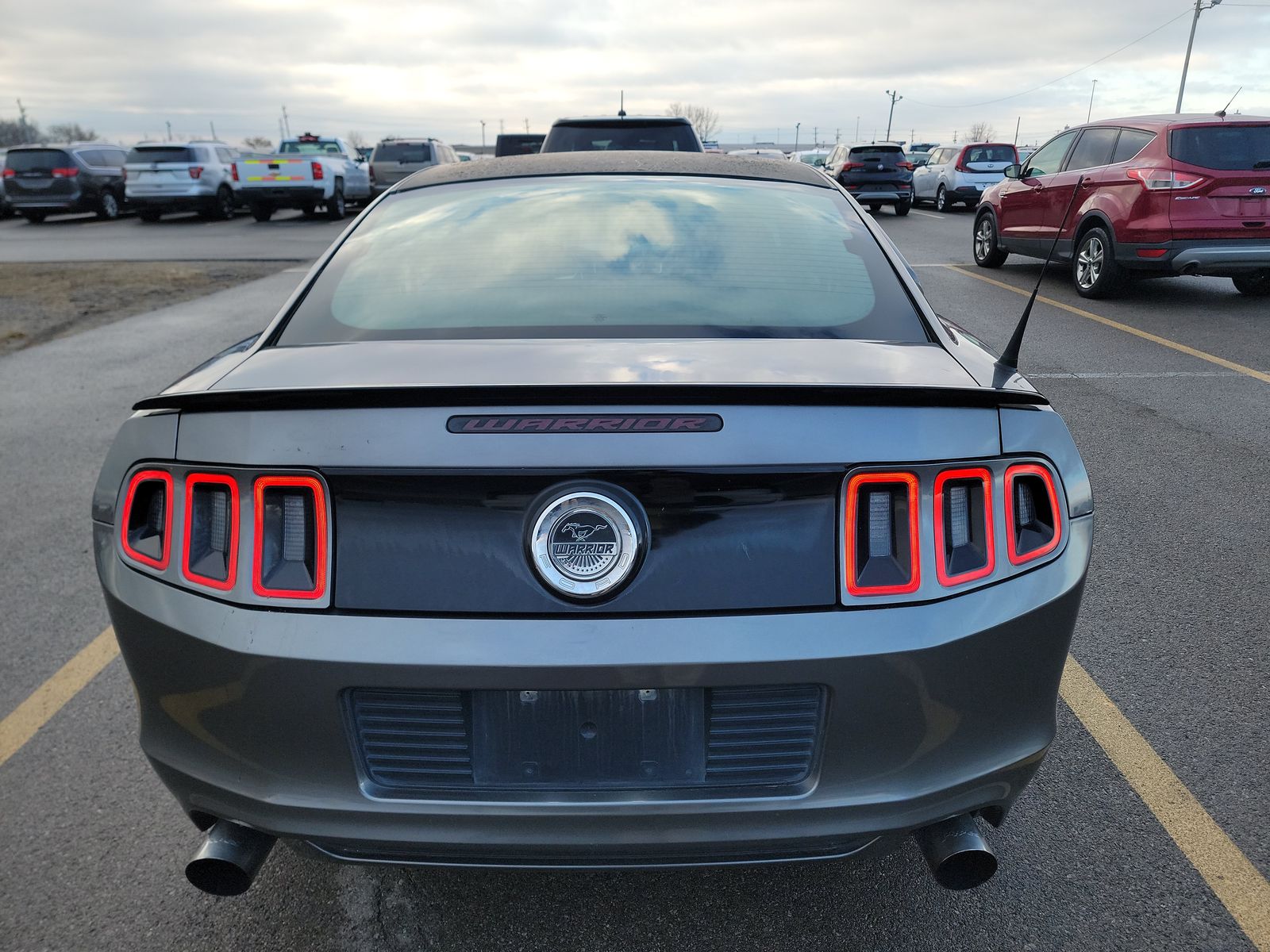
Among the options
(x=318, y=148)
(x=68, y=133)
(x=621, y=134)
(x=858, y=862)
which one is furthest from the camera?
(x=68, y=133)

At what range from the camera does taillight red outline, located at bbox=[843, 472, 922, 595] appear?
172 centimetres

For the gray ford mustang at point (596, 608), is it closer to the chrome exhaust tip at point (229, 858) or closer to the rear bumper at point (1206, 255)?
the chrome exhaust tip at point (229, 858)

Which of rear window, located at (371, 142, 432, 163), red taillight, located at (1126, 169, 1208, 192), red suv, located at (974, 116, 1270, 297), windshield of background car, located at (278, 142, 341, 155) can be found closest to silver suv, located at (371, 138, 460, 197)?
rear window, located at (371, 142, 432, 163)

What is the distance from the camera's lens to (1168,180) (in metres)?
9.80

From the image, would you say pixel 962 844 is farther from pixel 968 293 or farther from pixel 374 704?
pixel 968 293

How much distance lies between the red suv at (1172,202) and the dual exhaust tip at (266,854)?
8280 millimetres

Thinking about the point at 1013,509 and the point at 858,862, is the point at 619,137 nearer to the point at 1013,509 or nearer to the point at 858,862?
the point at 858,862

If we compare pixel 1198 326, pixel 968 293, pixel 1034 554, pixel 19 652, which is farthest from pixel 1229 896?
pixel 968 293

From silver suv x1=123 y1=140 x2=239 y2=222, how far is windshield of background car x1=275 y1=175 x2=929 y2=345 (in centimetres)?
2243

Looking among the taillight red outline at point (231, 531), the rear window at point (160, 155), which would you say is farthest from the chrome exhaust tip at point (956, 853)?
the rear window at point (160, 155)

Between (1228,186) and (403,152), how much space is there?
19753mm

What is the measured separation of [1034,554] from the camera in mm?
1848

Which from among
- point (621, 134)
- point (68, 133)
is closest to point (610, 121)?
point (621, 134)

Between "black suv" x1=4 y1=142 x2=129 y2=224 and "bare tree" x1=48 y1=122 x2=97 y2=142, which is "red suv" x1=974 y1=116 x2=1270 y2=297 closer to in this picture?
"black suv" x1=4 y1=142 x2=129 y2=224
